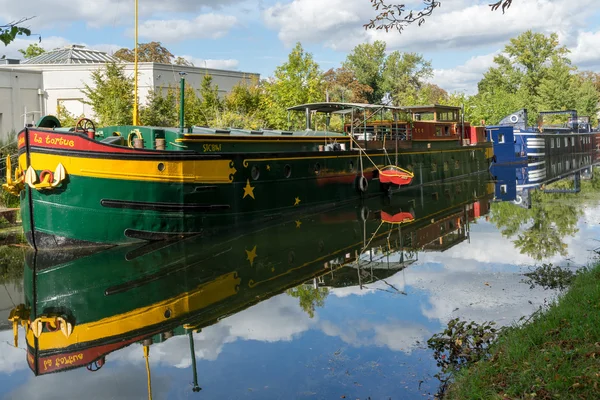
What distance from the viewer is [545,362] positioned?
5.57 metres

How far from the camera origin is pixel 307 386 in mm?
6629

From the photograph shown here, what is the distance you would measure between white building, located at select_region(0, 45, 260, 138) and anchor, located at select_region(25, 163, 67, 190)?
17484 mm

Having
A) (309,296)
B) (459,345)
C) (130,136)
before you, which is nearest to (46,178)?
(130,136)

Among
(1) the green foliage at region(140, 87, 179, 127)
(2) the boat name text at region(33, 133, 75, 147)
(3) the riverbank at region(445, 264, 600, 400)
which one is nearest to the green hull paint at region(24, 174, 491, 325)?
(2) the boat name text at region(33, 133, 75, 147)

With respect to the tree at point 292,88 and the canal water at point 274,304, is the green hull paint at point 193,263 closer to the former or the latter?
the canal water at point 274,304

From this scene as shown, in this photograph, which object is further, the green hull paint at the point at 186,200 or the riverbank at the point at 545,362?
the green hull paint at the point at 186,200

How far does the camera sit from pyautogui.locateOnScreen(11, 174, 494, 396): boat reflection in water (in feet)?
28.3

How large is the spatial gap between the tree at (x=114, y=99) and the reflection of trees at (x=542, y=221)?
13680 millimetres

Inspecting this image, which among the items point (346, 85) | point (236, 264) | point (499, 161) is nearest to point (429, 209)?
point (236, 264)

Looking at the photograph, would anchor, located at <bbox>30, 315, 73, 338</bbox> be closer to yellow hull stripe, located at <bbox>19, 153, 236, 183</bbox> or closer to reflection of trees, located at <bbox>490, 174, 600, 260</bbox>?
yellow hull stripe, located at <bbox>19, 153, 236, 183</bbox>

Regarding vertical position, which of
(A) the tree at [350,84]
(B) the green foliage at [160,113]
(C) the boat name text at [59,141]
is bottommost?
(C) the boat name text at [59,141]

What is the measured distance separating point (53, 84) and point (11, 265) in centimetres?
2390

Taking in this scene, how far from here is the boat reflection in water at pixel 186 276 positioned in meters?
8.62

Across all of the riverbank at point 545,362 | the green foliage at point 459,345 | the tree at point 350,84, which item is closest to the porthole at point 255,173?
the green foliage at point 459,345
